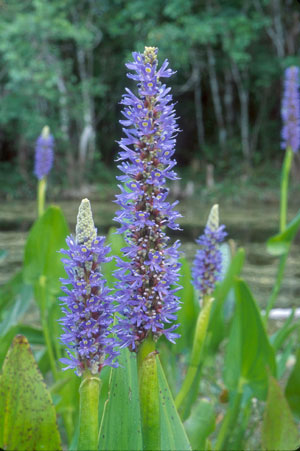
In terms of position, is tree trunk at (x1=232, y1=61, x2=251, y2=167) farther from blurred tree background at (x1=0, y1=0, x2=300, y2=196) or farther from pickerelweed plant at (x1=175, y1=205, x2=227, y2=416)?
pickerelweed plant at (x1=175, y1=205, x2=227, y2=416)

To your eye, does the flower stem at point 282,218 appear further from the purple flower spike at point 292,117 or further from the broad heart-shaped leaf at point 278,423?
the broad heart-shaped leaf at point 278,423

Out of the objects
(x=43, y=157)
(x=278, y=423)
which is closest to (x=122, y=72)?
(x=43, y=157)

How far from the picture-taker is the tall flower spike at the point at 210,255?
1205mm

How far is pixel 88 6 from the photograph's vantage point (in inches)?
571

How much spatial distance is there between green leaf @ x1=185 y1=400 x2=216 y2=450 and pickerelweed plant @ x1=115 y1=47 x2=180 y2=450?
30.1 inches

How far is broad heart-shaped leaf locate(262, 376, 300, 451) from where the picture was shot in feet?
3.51

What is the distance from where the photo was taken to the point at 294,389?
1673 millimetres

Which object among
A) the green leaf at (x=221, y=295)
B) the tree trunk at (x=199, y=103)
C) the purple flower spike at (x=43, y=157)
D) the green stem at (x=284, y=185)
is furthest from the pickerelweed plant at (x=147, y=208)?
the tree trunk at (x=199, y=103)

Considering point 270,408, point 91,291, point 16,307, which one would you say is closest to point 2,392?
point 91,291

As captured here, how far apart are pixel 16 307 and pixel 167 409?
1.53 m

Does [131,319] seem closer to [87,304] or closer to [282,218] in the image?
[87,304]

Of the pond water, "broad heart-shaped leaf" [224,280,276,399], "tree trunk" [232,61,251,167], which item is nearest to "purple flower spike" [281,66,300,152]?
"broad heart-shaped leaf" [224,280,276,399]

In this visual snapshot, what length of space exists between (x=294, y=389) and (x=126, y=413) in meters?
0.98

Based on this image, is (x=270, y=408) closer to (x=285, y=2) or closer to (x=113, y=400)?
(x=113, y=400)
